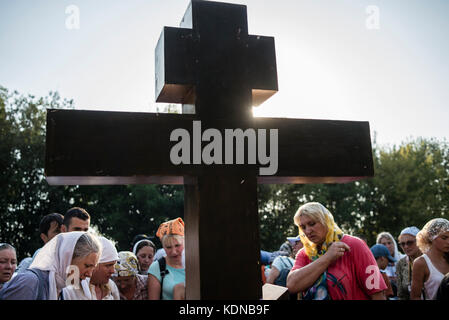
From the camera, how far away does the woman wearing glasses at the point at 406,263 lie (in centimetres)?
477

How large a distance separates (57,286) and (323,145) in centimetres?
210

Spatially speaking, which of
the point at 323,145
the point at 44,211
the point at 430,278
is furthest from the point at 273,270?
the point at 44,211

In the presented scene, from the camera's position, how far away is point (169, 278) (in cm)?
379

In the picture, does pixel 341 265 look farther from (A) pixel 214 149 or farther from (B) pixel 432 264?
(B) pixel 432 264

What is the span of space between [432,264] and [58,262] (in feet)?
10.0

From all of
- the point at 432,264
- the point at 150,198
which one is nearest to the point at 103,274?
the point at 432,264

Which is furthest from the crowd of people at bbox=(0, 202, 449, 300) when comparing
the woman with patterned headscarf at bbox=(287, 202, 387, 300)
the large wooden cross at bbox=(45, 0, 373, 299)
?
the large wooden cross at bbox=(45, 0, 373, 299)

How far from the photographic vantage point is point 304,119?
163 centimetres

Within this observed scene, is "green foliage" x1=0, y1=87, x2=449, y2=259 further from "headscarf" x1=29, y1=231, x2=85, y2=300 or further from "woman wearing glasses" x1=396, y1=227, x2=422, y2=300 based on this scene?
"headscarf" x1=29, y1=231, x2=85, y2=300

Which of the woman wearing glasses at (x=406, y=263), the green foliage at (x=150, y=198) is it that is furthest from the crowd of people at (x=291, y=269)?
A: the green foliage at (x=150, y=198)

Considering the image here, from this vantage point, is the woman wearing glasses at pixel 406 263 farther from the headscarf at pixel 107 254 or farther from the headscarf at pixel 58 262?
the headscarf at pixel 58 262

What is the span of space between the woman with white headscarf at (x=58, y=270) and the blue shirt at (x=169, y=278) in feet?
3.89

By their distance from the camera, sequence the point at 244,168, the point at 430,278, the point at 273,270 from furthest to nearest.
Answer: the point at 273,270
the point at 430,278
the point at 244,168
